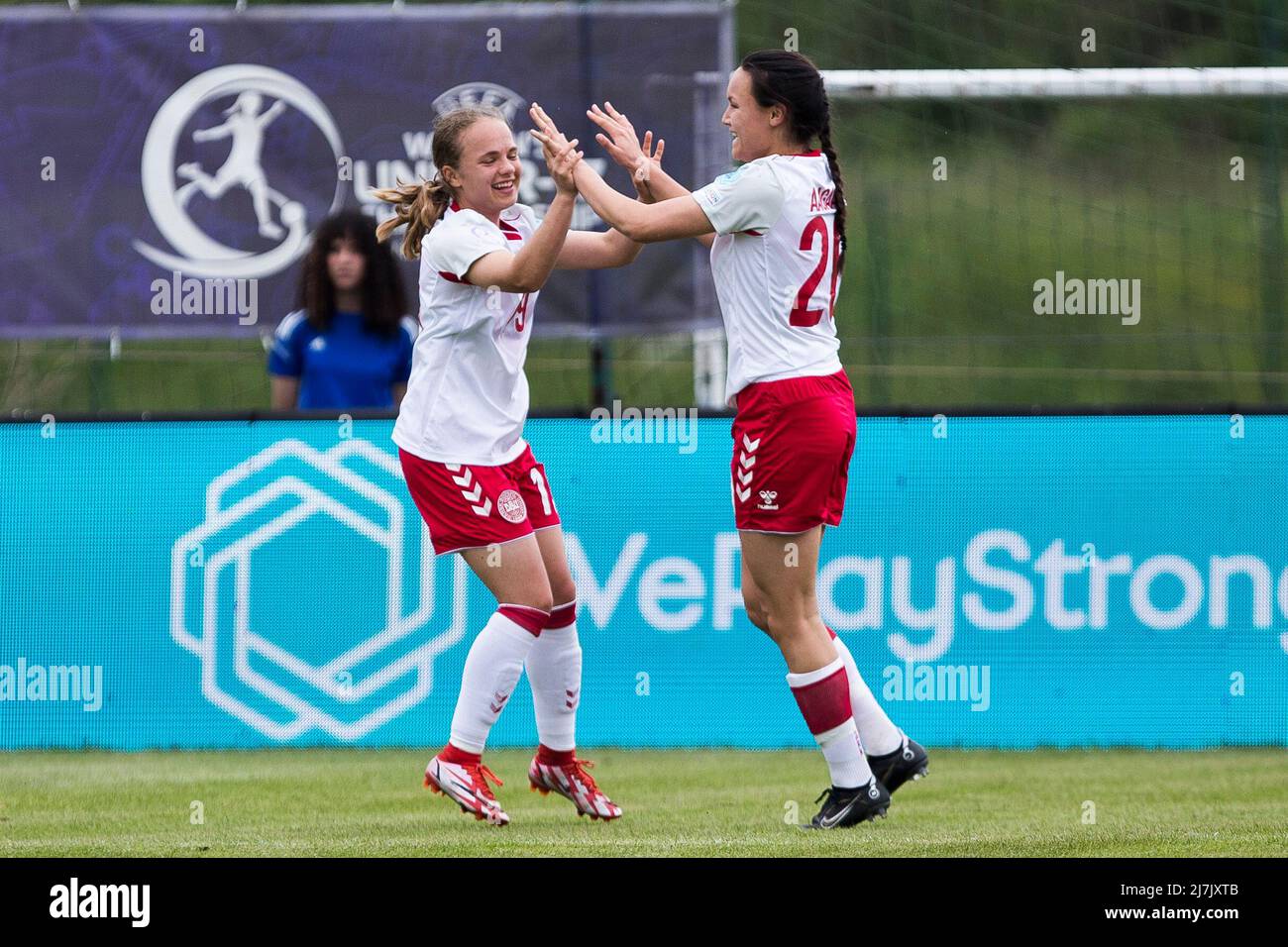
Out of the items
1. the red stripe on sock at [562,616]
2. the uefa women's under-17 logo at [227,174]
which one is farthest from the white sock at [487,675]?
the uefa women's under-17 logo at [227,174]

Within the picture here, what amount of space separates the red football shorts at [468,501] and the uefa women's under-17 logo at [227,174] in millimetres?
2701

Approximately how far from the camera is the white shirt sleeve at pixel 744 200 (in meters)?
4.84

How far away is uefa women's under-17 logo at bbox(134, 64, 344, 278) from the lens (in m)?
7.79

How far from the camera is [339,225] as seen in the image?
7598 mm

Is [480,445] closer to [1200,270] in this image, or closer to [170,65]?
[170,65]

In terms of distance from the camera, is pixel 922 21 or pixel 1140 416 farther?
pixel 922 21

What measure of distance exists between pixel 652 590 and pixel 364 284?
165 centimetres

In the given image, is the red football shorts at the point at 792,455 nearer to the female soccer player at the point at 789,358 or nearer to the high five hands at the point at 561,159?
the female soccer player at the point at 789,358

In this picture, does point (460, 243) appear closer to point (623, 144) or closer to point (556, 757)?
point (623, 144)

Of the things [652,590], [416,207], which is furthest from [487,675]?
[652,590]

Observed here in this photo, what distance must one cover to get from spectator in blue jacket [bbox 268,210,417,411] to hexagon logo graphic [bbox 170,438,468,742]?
1.10 feet

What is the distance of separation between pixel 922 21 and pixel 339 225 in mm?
2693

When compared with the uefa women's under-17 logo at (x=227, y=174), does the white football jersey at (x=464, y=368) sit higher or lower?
lower
